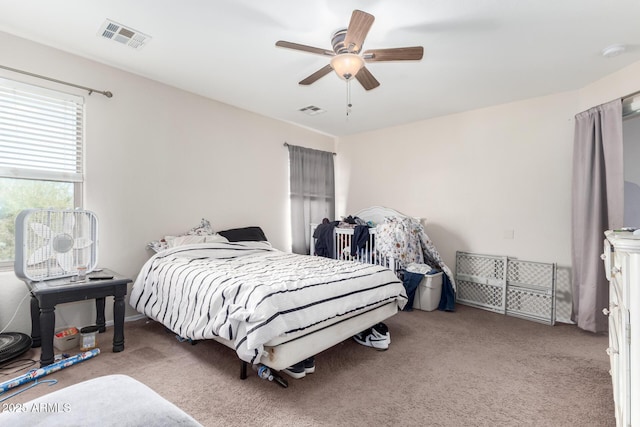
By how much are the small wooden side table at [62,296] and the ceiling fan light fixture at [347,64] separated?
2.30m

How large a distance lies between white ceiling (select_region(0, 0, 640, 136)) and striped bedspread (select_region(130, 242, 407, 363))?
179 centimetres

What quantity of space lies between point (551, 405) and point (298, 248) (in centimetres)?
350

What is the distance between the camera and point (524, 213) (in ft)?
12.2

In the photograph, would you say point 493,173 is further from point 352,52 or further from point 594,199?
point 352,52

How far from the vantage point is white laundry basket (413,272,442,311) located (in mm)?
3719

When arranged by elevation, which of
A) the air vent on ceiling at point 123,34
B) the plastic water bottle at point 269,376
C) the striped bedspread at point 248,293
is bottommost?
the plastic water bottle at point 269,376

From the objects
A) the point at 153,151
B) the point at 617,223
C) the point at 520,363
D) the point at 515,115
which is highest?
the point at 515,115

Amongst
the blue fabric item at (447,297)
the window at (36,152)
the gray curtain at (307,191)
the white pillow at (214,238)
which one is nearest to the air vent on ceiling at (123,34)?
the window at (36,152)

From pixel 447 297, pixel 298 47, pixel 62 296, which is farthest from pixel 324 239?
pixel 62 296

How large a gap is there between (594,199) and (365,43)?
2.66 meters

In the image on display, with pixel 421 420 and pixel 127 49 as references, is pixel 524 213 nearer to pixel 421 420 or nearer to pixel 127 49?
pixel 421 420

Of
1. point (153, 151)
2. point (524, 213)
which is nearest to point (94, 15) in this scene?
point (153, 151)

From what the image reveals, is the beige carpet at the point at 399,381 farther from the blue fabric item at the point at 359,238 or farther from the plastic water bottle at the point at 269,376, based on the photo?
the blue fabric item at the point at 359,238

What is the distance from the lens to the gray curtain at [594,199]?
2.90 m
